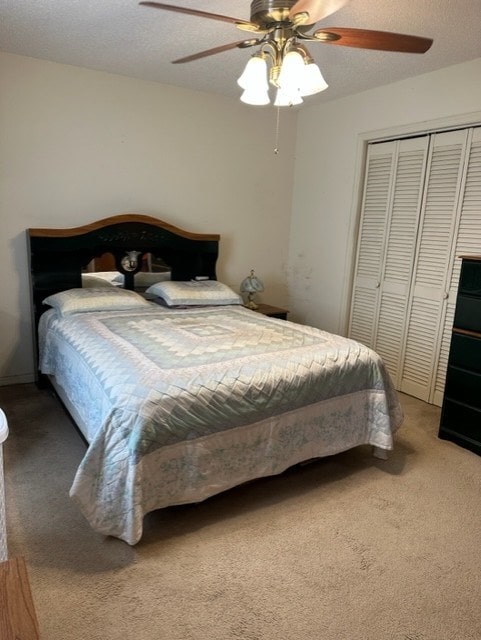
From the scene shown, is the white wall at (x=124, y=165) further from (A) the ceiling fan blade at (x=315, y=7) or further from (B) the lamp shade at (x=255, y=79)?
(A) the ceiling fan blade at (x=315, y=7)

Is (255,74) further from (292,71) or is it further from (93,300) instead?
(93,300)

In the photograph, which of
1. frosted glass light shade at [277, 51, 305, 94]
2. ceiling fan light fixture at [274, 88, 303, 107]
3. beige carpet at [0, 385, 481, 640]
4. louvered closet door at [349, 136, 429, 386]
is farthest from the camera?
louvered closet door at [349, 136, 429, 386]

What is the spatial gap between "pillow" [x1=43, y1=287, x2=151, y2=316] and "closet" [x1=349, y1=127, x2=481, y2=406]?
196cm

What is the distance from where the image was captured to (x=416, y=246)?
11.3 ft

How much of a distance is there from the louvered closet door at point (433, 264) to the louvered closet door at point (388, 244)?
2.9 inches

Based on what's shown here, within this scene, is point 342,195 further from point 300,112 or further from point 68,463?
point 68,463

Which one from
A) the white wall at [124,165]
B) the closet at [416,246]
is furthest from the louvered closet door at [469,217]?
the white wall at [124,165]

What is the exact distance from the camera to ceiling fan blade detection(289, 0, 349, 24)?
1587 mm

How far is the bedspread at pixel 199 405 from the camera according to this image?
178cm

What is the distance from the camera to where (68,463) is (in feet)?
7.98

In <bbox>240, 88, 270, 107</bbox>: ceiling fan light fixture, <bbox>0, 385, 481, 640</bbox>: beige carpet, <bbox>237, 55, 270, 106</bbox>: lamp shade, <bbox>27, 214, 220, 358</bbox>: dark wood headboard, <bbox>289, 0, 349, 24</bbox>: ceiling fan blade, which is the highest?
<bbox>289, 0, 349, 24</bbox>: ceiling fan blade

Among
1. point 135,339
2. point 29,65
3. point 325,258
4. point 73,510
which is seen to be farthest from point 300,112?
point 73,510

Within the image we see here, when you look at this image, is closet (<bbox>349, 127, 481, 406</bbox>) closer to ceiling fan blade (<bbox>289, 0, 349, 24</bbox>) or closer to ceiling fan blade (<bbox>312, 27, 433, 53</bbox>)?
ceiling fan blade (<bbox>312, 27, 433, 53</bbox>)

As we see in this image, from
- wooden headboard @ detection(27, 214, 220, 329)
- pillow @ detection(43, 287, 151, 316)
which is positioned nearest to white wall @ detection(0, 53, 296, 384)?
wooden headboard @ detection(27, 214, 220, 329)
